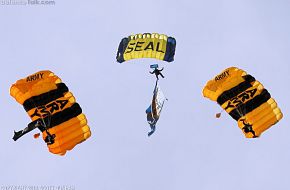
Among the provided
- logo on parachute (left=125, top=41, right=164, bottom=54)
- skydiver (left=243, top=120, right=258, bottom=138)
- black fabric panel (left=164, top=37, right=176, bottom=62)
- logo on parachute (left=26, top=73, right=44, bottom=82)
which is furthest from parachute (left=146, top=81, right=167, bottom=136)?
logo on parachute (left=26, top=73, right=44, bottom=82)

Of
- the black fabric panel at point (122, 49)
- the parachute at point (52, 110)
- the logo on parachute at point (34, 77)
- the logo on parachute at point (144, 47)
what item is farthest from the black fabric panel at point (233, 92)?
the logo on parachute at point (34, 77)

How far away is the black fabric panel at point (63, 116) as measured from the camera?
130ft

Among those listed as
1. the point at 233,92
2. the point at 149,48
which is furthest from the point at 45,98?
the point at 233,92

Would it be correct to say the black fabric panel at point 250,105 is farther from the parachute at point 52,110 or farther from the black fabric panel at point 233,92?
the parachute at point 52,110

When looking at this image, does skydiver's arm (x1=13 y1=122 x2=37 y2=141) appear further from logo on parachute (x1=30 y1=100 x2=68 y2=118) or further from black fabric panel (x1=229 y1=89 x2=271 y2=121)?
black fabric panel (x1=229 y1=89 x2=271 y2=121)

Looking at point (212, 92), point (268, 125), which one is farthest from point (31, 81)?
point (268, 125)

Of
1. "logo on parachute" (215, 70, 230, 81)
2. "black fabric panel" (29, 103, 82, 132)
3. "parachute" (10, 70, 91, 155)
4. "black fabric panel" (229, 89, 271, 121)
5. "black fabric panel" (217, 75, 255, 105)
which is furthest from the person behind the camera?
"logo on parachute" (215, 70, 230, 81)

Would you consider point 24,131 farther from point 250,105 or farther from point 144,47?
point 250,105

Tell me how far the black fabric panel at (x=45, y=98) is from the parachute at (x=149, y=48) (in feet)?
15.2

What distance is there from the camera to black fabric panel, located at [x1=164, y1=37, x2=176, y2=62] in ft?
143

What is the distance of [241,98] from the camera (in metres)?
42.5

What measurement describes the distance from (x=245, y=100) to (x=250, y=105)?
413mm

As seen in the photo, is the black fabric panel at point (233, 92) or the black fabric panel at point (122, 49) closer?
the black fabric panel at point (233, 92)

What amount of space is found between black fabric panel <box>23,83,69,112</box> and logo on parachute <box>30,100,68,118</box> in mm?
230
